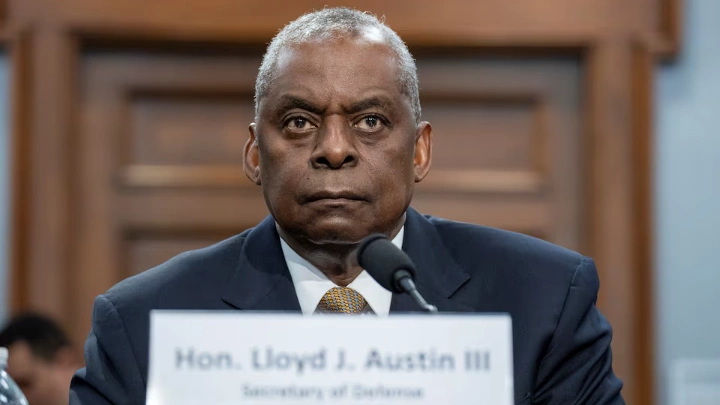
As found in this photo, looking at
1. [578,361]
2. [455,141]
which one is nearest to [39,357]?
[455,141]

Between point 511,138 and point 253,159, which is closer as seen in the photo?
point 253,159

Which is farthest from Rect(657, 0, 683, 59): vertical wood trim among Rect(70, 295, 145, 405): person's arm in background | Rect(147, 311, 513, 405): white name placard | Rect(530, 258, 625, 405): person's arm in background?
Rect(147, 311, 513, 405): white name placard

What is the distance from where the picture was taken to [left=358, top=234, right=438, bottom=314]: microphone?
1267 mm

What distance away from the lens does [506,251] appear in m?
1.83

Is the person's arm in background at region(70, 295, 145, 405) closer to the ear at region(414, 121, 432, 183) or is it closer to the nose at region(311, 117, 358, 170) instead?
the nose at region(311, 117, 358, 170)

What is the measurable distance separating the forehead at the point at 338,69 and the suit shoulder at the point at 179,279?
0.31 metres

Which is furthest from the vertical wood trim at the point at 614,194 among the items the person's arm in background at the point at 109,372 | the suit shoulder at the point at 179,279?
the person's arm in background at the point at 109,372

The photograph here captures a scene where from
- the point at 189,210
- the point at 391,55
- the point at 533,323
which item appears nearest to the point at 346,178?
the point at 391,55

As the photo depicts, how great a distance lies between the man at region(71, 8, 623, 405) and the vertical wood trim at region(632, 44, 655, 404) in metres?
1.48

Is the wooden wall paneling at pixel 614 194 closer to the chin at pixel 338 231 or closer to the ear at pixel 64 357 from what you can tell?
the ear at pixel 64 357

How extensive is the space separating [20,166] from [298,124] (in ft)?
5.91

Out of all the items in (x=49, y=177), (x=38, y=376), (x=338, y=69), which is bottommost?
(x=38, y=376)

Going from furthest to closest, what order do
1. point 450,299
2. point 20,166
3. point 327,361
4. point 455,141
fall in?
point 455,141, point 20,166, point 450,299, point 327,361

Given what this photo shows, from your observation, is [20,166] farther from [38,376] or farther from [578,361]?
[578,361]
